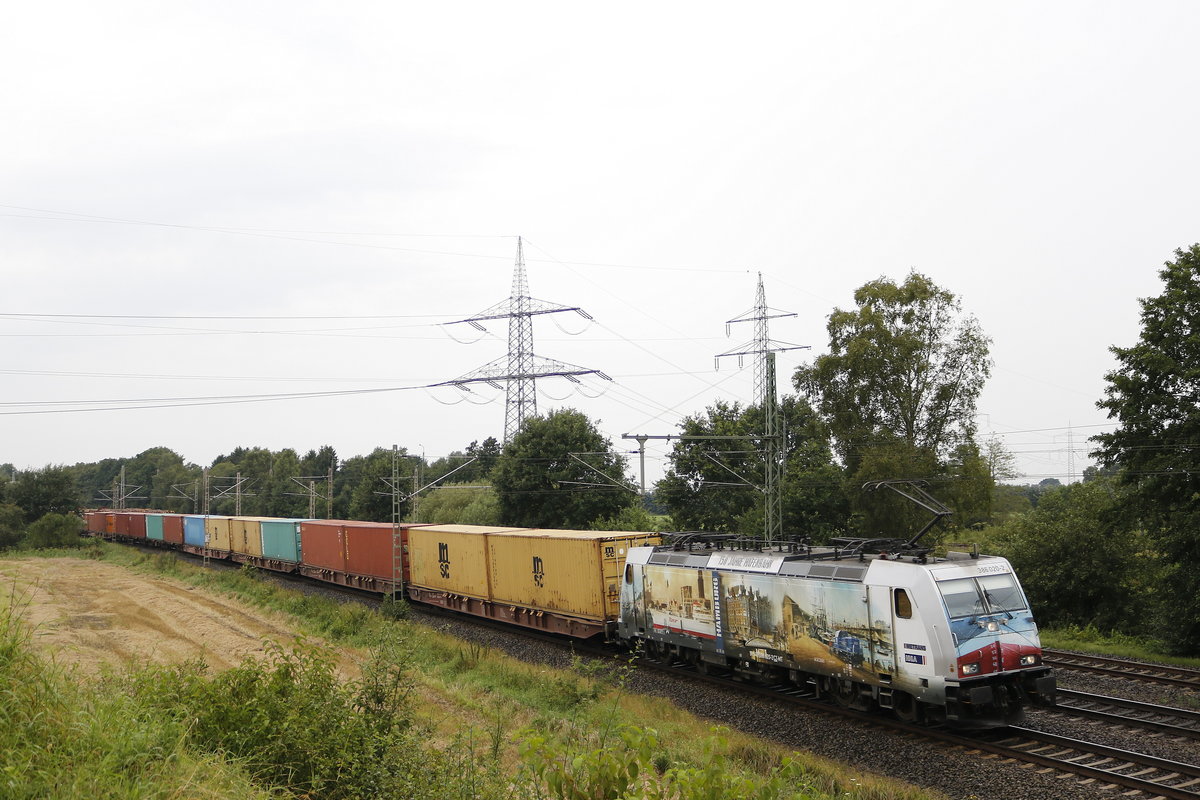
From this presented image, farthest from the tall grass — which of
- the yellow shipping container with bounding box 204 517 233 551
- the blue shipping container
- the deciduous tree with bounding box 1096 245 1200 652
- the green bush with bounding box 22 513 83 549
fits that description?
the green bush with bounding box 22 513 83 549

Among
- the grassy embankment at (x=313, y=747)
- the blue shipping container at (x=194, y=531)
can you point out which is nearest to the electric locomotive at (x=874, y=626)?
the grassy embankment at (x=313, y=747)

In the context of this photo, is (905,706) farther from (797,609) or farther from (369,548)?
(369,548)

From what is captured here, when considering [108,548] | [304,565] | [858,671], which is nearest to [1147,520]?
[858,671]

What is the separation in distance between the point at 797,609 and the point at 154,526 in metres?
65.9

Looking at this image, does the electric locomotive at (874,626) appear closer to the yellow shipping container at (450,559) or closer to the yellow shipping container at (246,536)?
the yellow shipping container at (450,559)

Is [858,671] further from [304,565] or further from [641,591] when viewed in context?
[304,565]

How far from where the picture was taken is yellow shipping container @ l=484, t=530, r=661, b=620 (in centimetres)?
2228

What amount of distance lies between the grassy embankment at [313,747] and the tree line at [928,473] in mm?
10576

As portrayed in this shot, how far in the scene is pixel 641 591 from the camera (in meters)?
21.0

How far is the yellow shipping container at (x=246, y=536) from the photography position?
4753 centimetres

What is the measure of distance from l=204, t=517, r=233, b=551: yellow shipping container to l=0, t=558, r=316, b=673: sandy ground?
17.5 feet

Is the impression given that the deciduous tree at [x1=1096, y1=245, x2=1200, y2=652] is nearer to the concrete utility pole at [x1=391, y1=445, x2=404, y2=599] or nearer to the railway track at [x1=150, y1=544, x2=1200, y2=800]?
the railway track at [x1=150, y1=544, x2=1200, y2=800]

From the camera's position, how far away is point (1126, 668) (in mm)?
19656

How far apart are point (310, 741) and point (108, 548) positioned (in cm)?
7423
